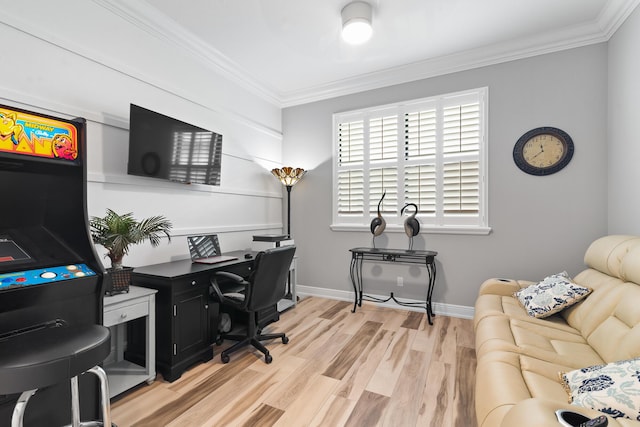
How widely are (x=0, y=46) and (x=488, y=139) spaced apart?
13.5 ft

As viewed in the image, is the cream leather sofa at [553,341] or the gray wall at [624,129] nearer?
the cream leather sofa at [553,341]

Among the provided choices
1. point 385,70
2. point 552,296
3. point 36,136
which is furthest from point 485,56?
point 36,136

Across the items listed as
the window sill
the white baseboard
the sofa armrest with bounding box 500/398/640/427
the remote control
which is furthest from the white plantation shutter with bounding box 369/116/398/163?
the remote control

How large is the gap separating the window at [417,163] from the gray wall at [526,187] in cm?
13

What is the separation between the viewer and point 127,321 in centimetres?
212

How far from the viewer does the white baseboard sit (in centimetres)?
351

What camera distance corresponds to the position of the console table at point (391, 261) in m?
3.41

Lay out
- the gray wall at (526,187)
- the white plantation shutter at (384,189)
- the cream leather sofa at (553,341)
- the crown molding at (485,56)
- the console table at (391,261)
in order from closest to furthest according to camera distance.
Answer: the cream leather sofa at (553,341) → the crown molding at (485,56) → the gray wall at (526,187) → the console table at (391,261) → the white plantation shutter at (384,189)

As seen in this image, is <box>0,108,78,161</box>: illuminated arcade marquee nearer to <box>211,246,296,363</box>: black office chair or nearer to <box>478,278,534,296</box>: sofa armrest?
<box>211,246,296,363</box>: black office chair

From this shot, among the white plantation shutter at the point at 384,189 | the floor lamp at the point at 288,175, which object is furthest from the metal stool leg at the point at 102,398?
the white plantation shutter at the point at 384,189

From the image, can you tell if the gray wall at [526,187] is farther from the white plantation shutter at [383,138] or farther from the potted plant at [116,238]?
the potted plant at [116,238]

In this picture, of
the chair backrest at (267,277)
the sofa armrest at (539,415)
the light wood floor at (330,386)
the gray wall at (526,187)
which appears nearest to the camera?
the sofa armrest at (539,415)

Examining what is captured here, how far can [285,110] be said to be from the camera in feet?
15.2

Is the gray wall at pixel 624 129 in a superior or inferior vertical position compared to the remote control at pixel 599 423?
superior
